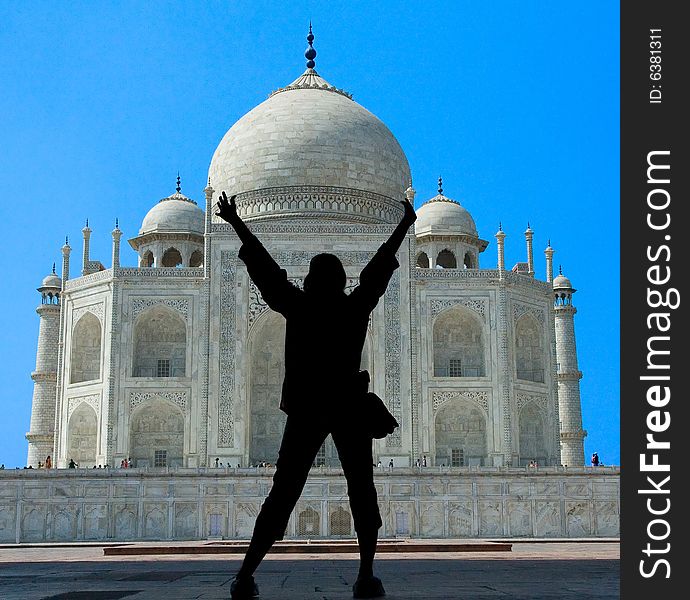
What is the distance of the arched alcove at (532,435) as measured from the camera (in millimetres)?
28203

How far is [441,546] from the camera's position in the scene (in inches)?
567

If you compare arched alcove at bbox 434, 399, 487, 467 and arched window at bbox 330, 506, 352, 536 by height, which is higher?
arched alcove at bbox 434, 399, 487, 467

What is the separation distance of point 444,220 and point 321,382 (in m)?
27.7

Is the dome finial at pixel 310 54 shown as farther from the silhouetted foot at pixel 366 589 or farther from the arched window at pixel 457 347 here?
the silhouetted foot at pixel 366 589

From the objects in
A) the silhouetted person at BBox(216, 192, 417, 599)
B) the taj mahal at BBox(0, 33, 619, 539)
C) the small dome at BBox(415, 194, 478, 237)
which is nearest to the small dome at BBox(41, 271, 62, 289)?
the taj mahal at BBox(0, 33, 619, 539)

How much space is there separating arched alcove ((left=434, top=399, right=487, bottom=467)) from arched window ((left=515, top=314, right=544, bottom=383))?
2.17 meters

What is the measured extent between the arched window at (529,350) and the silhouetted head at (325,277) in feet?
79.2

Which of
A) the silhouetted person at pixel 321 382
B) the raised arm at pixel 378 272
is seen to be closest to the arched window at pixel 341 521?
the silhouetted person at pixel 321 382

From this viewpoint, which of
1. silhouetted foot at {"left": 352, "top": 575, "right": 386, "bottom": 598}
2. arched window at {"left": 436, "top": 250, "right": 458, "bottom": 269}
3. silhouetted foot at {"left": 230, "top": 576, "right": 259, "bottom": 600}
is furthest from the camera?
arched window at {"left": 436, "top": 250, "right": 458, "bottom": 269}

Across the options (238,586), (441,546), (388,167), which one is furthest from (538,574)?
(388,167)

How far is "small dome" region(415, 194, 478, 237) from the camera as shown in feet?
106

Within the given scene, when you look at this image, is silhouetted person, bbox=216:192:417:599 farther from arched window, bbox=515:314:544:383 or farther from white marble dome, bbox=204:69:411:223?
white marble dome, bbox=204:69:411:223

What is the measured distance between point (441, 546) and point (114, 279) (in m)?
15.6

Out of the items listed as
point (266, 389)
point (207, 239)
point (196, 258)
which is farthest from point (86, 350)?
point (266, 389)
